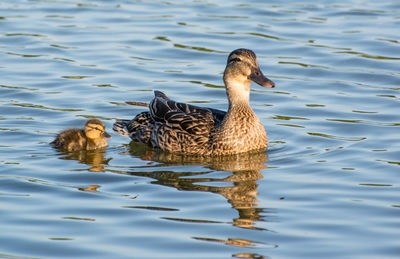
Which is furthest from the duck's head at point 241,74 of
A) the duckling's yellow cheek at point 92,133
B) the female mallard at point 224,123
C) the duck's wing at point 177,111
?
the duckling's yellow cheek at point 92,133

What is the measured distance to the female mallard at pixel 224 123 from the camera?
9.20m

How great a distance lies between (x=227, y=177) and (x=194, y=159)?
0.77 metres

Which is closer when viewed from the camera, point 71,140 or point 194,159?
point 194,159

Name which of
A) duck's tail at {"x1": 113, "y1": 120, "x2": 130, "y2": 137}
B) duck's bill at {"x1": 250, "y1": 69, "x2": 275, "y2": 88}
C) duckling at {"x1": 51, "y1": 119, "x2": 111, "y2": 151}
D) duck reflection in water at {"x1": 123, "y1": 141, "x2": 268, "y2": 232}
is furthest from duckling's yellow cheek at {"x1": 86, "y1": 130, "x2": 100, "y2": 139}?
duck's bill at {"x1": 250, "y1": 69, "x2": 275, "y2": 88}

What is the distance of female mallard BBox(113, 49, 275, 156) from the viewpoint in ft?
30.2

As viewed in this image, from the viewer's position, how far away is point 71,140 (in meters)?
9.33

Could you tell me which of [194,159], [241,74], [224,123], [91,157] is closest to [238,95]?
[241,74]

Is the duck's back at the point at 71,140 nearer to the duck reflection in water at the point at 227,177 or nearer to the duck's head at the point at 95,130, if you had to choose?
the duck's head at the point at 95,130

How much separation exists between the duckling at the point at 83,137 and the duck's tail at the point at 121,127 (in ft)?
1.51

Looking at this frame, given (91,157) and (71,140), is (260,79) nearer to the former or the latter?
(91,157)

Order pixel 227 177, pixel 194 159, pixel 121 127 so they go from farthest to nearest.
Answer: pixel 121 127
pixel 194 159
pixel 227 177

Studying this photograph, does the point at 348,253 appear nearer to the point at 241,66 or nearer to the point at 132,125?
the point at 241,66

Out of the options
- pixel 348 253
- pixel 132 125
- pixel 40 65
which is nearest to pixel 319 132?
pixel 132 125

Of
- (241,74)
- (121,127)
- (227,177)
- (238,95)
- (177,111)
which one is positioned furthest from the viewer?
(121,127)
